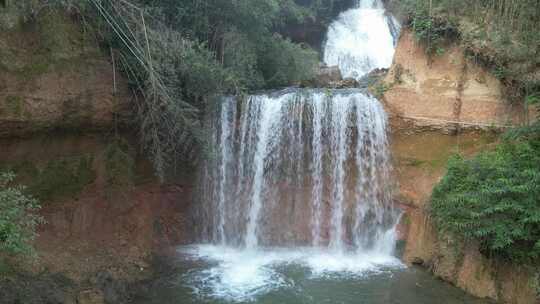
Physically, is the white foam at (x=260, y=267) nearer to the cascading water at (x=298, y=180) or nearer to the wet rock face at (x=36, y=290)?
the cascading water at (x=298, y=180)

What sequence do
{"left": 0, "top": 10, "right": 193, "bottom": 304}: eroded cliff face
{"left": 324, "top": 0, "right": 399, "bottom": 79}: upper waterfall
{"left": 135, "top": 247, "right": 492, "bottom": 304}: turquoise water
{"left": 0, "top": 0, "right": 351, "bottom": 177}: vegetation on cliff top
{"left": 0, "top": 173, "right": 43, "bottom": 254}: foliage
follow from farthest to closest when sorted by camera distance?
{"left": 324, "top": 0, "right": 399, "bottom": 79}: upper waterfall → {"left": 0, "top": 0, "right": 351, "bottom": 177}: vegetation on cliff top → {"left": 0, "top": 10, "right": 193, "bottom": 304}: eroded cliff face → {"left": 135, "top": 247, "right": 492, "bottom": 304}: turquoise water → {"left": 0, "top": 173, "right": 43, "bottom": 254}: foliage

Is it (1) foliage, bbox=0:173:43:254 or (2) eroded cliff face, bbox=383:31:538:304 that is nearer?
(1) foliage, bbox=0:173:43:254

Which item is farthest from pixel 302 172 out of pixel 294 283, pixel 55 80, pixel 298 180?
pixel 55 80

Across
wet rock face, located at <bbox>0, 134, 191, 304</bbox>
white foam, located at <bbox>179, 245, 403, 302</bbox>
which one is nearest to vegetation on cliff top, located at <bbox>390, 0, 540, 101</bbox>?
white foam, located at <bbox>179, 245, 403, 302</bbox>

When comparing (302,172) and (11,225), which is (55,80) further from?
(302,172)

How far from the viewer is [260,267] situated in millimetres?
8984

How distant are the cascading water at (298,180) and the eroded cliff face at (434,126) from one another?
0.37m

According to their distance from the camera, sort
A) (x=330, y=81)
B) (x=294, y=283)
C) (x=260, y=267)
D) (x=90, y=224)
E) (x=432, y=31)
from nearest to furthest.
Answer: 1. (x=294, y=283)
2. (x=260, y=267)
3. (x=90, y=224)
4. (x=432, y=31)
5. (x=330, y=81)

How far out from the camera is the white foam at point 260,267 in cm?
796

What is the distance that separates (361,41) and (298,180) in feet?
32.5

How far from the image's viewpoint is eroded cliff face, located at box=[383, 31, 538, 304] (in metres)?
8.37

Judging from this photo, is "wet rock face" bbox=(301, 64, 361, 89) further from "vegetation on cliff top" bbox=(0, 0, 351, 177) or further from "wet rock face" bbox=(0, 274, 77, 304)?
"wet rock face" bbox=(0, 274, 77, 304)

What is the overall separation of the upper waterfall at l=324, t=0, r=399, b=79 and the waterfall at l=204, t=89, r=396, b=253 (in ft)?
24.9

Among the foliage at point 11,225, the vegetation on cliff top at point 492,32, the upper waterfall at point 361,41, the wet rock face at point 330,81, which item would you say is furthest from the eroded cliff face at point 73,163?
the upper waterfall at point 361,41
